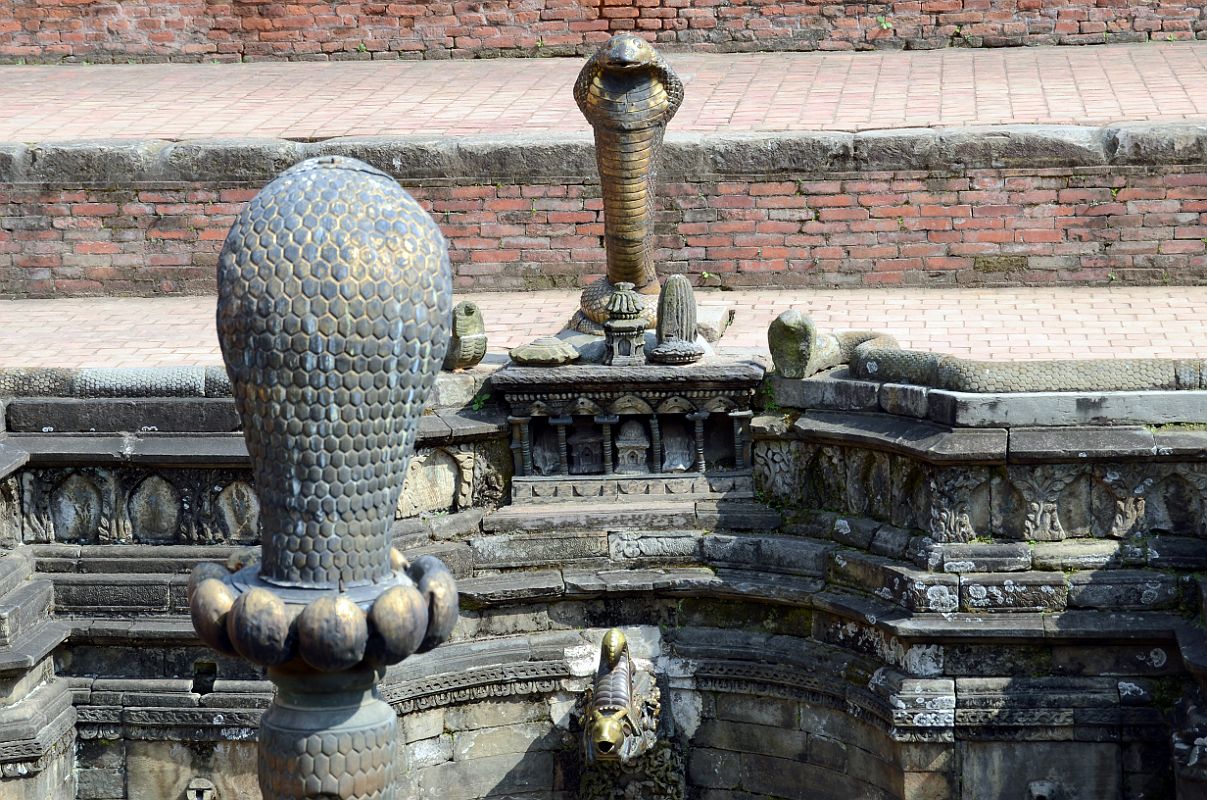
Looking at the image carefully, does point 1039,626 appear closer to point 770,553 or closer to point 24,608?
point 770,553

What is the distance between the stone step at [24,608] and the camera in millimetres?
8219

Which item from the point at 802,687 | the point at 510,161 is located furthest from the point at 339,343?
the point at 510,161

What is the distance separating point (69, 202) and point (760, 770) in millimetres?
5676

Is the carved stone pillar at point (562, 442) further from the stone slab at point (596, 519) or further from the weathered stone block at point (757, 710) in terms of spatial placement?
the weathered stone block at point (757, 710)

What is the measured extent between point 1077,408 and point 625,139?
2.68m

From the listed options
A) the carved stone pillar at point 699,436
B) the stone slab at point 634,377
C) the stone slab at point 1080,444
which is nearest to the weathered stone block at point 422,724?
the stone slab at point 634,377

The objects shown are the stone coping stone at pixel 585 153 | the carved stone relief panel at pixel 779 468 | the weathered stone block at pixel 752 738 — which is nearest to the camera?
the weathered stone block at pixel 752 738

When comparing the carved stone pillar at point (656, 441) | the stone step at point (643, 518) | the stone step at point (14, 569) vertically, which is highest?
the carved stone pillar at point (656, 441)

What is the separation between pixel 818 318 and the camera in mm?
10328

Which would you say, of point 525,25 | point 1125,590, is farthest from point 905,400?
point 525,25

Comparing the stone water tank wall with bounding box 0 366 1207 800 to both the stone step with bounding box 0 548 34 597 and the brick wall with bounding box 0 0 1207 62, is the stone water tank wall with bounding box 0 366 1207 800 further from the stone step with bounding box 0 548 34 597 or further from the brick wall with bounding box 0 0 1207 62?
the brick wall with bounding box 0 0 1207 62

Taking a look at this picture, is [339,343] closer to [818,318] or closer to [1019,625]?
[1019,625]

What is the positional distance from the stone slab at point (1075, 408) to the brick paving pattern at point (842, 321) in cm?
100

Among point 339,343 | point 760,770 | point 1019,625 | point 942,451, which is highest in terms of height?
point 339,343
